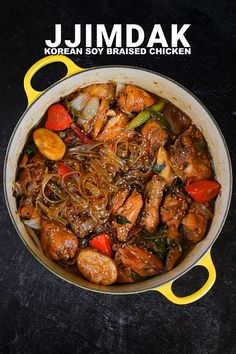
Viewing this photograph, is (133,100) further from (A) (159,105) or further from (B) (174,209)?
(B) (174,209)

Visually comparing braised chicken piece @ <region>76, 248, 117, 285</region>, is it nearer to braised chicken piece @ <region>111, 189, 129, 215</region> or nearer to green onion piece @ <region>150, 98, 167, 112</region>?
braised chicken piece @ <region>111, 189, 129, 215</region>

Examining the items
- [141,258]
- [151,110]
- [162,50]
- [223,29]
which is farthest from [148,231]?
[223,29]

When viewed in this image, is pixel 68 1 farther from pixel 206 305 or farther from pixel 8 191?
pixel 206 305

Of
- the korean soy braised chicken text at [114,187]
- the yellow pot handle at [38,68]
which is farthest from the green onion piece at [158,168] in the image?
the yellow pot handle at [38,68]

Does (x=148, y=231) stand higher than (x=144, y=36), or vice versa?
(x=144, y=36)

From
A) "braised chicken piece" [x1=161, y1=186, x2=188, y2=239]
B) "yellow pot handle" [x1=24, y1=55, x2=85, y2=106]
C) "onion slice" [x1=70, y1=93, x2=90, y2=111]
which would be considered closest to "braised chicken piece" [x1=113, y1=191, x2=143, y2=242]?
"braised chicken piece" [x1=161, y1=186, x2=188, y2=239]
